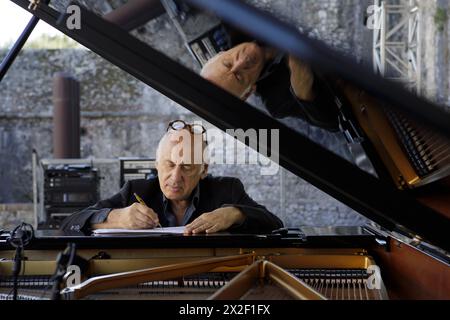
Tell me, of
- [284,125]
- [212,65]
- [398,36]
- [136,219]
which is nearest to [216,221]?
[136,219]

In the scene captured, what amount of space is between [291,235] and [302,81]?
0.52m

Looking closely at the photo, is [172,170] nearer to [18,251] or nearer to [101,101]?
[18,251]

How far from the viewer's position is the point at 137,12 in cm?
555

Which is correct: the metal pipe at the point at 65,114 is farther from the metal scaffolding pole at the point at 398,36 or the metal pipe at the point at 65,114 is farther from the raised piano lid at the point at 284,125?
the raised piano lid at the point at 284,125

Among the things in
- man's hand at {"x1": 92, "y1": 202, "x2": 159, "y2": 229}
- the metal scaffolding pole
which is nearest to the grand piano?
man's hand at {"x1": 92, "y1": 202, "x2": 159, "y2": 229}

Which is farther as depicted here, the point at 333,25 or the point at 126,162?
the point at 333,25

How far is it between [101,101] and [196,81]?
376 inches

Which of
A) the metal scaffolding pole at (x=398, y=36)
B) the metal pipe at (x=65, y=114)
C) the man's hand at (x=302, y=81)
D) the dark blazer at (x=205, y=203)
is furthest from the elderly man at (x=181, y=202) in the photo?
the metal pipe at (x=65, y=114)

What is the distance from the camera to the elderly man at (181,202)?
2.35 meters

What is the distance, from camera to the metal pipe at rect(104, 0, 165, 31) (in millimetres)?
4447

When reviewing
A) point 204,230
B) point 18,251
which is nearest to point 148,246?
point 204,230

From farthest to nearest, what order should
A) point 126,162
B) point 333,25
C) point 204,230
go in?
point 333,25
point 126,162
point 204,230

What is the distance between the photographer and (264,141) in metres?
1.58

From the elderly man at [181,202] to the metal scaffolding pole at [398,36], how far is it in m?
6.04
